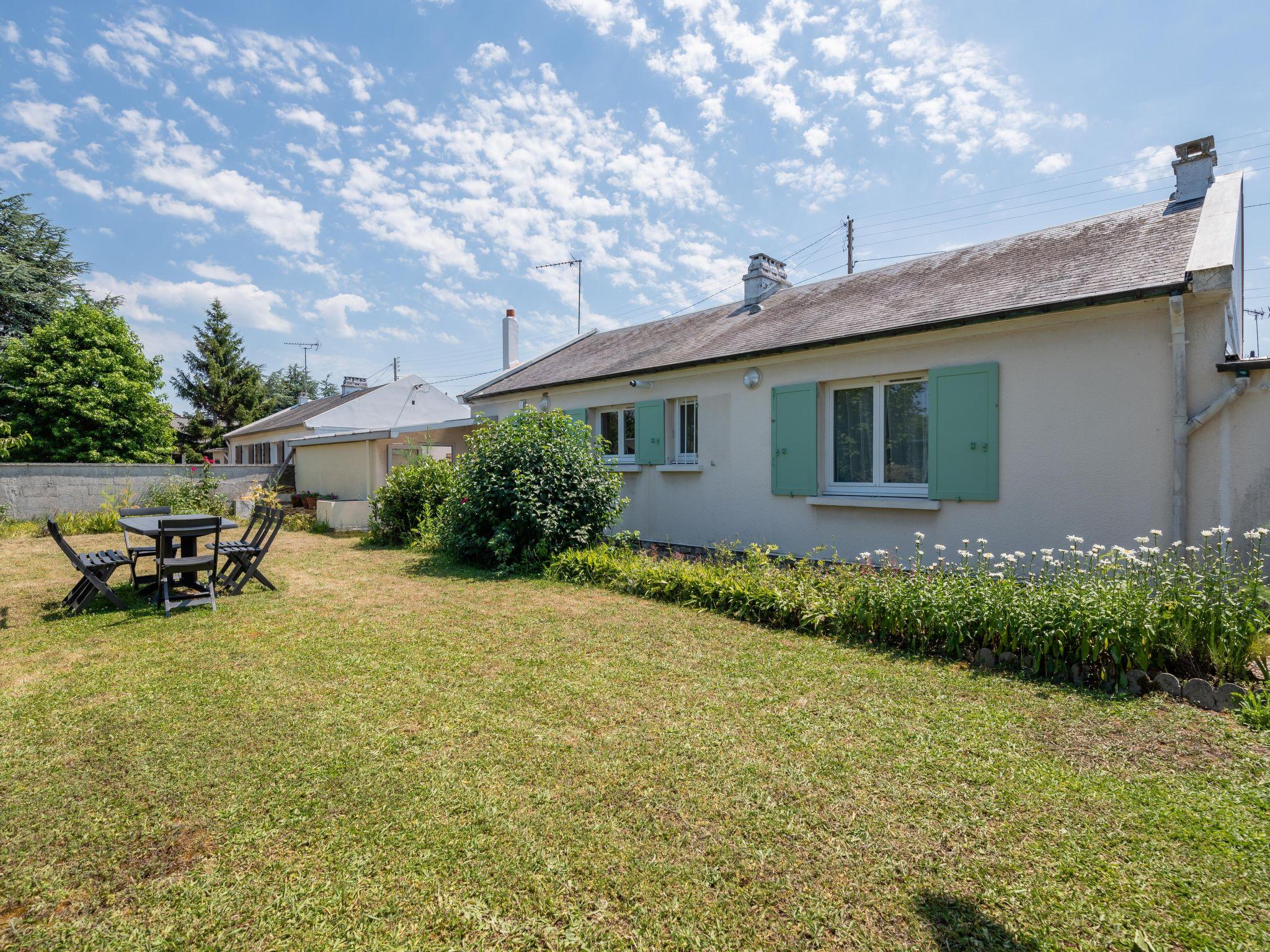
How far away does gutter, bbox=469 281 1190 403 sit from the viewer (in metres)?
6.11

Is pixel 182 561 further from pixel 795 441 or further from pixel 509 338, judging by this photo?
pixel 509 338

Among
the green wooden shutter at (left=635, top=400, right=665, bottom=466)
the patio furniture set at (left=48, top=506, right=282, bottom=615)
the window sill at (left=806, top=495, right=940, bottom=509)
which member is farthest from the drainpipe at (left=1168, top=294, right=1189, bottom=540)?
the patio furniture set at (left=48, top=506, right=282, bottom=615)

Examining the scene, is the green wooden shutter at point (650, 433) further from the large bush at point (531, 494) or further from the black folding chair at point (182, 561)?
the black folding chair at point (182, 561)

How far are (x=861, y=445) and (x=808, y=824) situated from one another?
6.80 metres

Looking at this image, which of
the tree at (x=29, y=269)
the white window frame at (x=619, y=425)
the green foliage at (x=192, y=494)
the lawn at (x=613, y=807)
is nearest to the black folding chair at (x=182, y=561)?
the lawn at (x=613, y=807)

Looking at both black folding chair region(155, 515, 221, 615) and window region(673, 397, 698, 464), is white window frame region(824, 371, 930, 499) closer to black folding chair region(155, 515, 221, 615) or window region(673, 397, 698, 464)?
window region(673, 397, 698, 464)

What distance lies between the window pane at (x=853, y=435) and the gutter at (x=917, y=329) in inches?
33.6

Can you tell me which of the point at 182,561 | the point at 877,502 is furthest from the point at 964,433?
the point at 182,561

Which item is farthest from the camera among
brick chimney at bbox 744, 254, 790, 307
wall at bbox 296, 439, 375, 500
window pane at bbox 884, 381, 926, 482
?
wall at bbox 296, 439, 375, 500

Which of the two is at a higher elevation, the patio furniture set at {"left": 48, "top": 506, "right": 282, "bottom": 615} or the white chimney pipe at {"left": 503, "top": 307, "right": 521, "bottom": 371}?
the white chimney pipe at {"left": 503, "top": 307, "right": 521, "bottom": 371}

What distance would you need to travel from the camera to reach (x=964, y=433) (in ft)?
24.6

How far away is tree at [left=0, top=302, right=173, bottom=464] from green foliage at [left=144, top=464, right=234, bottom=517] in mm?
8387

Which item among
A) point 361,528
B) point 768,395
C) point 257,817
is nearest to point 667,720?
point 257,817

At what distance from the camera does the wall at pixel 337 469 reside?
17125 mm
